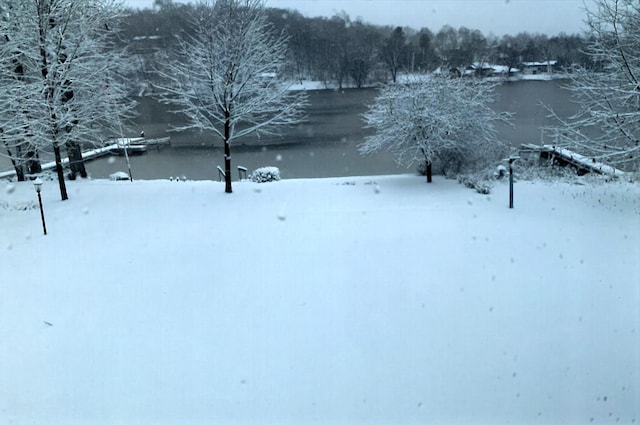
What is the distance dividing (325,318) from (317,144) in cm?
2414

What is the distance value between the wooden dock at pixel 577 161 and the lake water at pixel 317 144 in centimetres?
189

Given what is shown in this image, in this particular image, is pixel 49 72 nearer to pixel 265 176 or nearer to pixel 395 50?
pixel 265 176

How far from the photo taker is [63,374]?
4.94 m

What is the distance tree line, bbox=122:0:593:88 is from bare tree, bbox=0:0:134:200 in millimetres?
4571

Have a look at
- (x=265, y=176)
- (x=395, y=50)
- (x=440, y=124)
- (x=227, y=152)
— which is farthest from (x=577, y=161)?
(x=227, y=152)

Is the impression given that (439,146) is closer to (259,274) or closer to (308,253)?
(308,253)

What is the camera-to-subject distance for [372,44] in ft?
98.7

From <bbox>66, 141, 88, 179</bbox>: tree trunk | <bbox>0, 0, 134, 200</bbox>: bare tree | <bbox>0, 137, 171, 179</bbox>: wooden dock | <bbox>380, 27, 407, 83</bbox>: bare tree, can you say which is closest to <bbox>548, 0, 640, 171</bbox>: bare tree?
<bbox>380, 27, 407, 83</bbox>: bare tree

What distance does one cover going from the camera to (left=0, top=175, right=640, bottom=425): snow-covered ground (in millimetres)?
4441

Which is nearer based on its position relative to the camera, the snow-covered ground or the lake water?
the snow-covered ground

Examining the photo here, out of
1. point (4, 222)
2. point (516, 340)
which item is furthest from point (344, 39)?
point (516, 340)

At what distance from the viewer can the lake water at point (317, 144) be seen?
74.9 feet

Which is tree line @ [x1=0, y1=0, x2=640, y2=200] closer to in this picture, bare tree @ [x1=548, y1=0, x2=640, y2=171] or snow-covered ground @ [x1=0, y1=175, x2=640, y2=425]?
bare tree @ [x1=548, y1=0, x2=640, y2=171]

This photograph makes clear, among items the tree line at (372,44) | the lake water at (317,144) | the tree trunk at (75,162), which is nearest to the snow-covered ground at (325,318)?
the tree trunk at (75,162)
